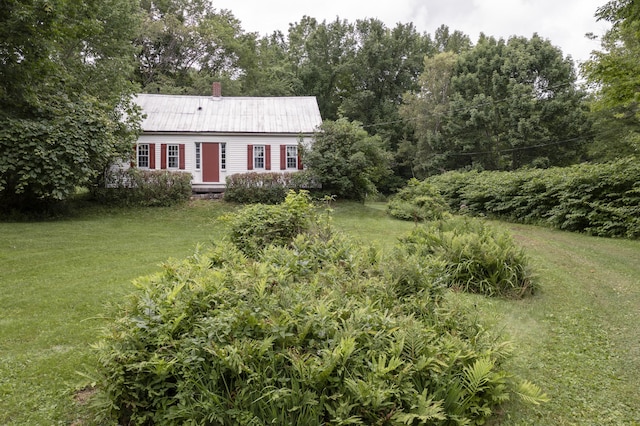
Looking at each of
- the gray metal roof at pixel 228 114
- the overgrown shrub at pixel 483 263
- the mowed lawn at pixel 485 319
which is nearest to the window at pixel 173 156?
the gray metal roof at pixel 228 114

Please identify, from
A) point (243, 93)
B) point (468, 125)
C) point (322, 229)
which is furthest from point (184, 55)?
point (322, 229)

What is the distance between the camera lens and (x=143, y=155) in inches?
850

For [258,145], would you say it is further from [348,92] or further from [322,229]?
[348,92]

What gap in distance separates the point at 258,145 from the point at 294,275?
60.3ft

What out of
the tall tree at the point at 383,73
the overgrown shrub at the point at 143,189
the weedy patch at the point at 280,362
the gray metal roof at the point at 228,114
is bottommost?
the weedy patch at the point at 280,362

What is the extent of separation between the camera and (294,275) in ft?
14.3

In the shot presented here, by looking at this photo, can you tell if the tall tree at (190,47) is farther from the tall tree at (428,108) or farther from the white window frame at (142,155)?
the tall tree at (428,108)

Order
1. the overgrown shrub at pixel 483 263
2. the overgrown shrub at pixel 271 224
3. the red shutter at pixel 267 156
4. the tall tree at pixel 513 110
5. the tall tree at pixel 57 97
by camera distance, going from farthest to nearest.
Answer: the tall tree at pixel 513 110, the red shutter at pixel 267 156, the tall tree at pixel 57 97, the overgrown shrub at pixel 271 224, the overgrown shrub at pixel 483 263

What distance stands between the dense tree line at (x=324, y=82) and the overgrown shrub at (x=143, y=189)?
3.84ft

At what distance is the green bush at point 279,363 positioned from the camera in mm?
2688

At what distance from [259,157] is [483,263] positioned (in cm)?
1691

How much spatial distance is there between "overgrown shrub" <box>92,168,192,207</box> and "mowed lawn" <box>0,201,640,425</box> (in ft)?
21.8

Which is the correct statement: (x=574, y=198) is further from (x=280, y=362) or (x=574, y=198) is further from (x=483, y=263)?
(x=280, y=362)

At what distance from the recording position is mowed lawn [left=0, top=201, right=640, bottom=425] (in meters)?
3.31
